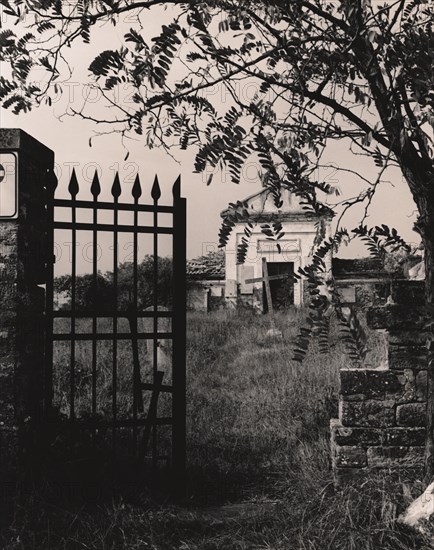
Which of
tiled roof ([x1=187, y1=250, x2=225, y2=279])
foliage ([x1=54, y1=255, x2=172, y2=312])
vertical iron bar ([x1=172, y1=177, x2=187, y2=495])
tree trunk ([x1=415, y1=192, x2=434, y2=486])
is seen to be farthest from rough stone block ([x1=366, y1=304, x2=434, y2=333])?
tiled roof ([x1=187, y1=250, x2=225, y2=279])

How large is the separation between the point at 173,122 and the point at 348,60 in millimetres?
1111

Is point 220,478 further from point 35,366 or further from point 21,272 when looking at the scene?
point 21,272

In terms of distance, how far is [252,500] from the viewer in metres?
5.11

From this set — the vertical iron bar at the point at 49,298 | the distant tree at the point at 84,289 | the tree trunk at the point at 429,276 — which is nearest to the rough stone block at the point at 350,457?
the tree trunk at the point at 429,276

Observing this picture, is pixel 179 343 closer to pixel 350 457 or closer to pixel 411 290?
pixel 350 457

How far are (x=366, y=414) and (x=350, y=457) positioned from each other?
33 centimetres

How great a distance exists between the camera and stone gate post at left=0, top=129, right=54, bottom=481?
4383 mm

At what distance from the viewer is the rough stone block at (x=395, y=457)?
493 centimetres

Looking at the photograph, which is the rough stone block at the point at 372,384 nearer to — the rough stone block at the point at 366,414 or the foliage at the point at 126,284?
the rough stone block at the point at 366,414

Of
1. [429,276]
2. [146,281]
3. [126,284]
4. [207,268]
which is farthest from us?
[207,268]

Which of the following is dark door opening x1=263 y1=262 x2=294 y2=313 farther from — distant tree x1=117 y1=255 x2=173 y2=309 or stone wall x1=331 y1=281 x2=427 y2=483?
stone wall x1=331 y1=281 x2=427 y2=483

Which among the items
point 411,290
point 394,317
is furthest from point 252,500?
point 411,290

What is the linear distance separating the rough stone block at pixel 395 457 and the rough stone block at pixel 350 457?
0.05 metres

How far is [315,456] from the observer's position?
5.79 m
